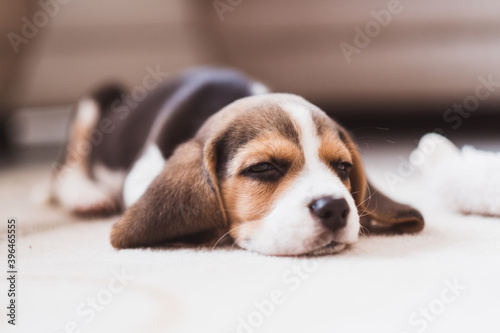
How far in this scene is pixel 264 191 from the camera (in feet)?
5.95

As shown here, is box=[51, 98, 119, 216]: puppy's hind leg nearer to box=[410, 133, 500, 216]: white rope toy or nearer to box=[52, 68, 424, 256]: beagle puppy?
box=[52, 68, 424, 256]: beagle puppy

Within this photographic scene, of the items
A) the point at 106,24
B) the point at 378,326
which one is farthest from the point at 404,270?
the point at 106,24

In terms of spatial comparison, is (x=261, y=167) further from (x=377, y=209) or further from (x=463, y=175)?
(x=463, y=175)

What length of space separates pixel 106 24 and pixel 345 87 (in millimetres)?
2220

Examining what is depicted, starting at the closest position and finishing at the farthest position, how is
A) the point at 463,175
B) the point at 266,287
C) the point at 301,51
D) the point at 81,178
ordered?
the point at 266,287 → the point at 463,175 → the point at 81,178 → the point at 301,51

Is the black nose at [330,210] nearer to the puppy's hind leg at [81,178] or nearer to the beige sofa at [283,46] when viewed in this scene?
the puppy's hind leg at [81,178]

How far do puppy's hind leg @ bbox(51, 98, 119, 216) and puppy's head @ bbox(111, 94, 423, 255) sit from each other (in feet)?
2.96

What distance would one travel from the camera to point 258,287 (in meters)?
1.48

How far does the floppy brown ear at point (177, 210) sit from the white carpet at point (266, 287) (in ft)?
0.19

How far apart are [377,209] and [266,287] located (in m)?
0.71

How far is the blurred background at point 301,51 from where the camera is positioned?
4695 mm

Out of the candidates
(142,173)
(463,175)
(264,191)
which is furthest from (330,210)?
(142,173)

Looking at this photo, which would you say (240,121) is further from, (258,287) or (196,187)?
(258,287)

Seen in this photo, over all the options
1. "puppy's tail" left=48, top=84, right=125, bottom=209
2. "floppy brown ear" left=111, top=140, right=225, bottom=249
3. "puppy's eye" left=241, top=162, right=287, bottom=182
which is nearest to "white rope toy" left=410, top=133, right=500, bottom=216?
"puppy's eye" left=241, top=162, right=287, bottom=182
